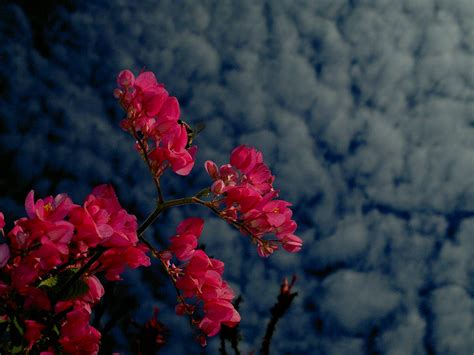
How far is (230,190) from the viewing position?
4.72 ft

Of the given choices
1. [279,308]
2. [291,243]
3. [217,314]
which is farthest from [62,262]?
[279,308]

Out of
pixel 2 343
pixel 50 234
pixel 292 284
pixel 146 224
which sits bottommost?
pixel 292 284

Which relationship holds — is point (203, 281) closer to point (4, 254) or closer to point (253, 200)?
point (253, 200)

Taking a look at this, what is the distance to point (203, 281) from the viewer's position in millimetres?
1379

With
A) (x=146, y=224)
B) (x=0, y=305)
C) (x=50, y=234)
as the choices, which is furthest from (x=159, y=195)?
(x=0, y=305)

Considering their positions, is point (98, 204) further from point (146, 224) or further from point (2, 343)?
point (2, 343)

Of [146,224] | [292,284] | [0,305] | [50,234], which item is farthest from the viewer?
[292,284]

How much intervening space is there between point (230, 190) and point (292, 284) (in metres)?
1.03

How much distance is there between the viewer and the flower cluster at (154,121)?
1.39 metres

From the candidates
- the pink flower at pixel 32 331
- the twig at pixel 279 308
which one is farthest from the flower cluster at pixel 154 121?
the twig at pixel 279 308

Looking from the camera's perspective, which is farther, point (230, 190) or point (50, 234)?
point (230, 190)

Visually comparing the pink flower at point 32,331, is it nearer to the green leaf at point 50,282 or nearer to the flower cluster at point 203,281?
the green leaf at point 50,282

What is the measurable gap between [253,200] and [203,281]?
1.05 ft

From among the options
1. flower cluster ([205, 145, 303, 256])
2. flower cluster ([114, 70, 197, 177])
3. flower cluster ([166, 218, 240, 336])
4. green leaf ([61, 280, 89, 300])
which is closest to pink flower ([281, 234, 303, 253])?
flower cluster ([205, 145, 303, 256])
